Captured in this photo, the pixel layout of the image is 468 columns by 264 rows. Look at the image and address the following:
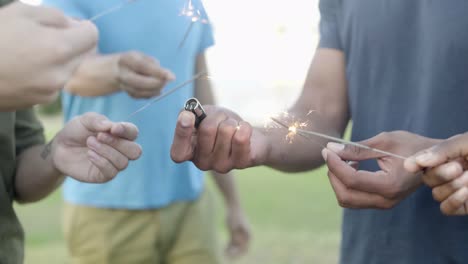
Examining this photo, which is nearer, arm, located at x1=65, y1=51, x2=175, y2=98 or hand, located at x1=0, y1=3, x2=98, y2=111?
hand, located at x1=0, y1=3, x2=98, y2=111

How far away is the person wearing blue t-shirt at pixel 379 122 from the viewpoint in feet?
4.41

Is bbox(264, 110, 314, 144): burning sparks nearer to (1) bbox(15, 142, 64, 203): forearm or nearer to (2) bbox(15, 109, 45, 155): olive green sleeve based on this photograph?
(1) bbox(15, 142, 64, 203): forearm

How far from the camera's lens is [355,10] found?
5.53 ft

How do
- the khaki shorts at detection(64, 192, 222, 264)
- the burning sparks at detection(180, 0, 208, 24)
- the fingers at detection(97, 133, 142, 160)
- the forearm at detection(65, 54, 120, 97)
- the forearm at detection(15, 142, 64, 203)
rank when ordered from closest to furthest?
the fingers at detection(97, 133, 142, 160) < the burning sparks at detection(180, 0, 208, 24) < the forearm at detection(15, 142, 64, 203) < the forearm at detection(65, 54, 120, 97) < the khaki shorts at detection(64, 192, 222, 264)

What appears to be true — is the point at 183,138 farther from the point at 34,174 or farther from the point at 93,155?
the point at 34,174

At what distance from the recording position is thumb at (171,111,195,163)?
4.08 ft

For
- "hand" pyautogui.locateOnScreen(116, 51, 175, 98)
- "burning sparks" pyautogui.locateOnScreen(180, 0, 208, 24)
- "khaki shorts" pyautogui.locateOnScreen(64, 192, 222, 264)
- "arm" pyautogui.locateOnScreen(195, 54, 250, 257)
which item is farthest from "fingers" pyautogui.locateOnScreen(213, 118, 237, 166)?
"arm" pyautogui.locateOnScreen(195, 54, 250, 257)

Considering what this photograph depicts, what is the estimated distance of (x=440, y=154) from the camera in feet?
3.93

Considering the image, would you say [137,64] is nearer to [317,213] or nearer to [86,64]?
[86,64]

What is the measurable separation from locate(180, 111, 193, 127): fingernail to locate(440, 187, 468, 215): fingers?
0.51 metres

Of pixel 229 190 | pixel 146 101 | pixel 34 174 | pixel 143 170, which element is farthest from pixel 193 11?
pixel 229 190

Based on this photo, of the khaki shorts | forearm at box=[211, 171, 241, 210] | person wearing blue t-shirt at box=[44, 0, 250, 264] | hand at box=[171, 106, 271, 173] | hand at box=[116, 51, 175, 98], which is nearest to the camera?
hand at box=[171, 106, 271, 173]

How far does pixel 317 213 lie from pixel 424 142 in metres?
4.46

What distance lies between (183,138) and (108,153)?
223 millimetres
